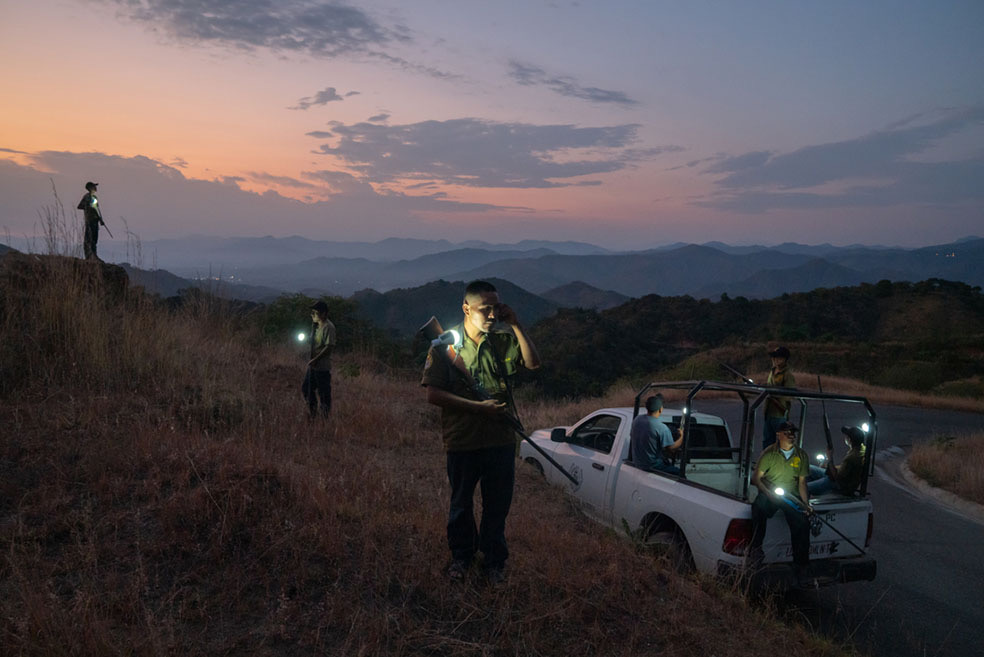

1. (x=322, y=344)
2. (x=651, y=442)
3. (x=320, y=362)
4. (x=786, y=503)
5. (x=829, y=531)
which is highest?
(x=322, y=344)

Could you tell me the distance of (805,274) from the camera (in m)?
177

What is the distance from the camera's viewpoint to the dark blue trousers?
12.4ft

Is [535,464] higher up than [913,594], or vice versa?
[535,464]

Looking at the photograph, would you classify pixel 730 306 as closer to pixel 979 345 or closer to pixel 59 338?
pixel 979 345

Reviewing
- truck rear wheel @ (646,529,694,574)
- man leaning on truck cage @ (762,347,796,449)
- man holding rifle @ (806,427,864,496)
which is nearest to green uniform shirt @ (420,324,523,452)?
truck rear wheel @ (646,529,694,574)

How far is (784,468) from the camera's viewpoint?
4.90 m

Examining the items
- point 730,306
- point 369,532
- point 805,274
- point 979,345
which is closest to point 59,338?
point 369,532

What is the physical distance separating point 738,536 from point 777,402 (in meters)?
3.35

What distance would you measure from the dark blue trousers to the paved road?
290 cm

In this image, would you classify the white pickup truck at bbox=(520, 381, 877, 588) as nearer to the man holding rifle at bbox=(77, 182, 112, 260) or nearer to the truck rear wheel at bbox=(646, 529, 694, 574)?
the truck rear wheel at bbox=(646, 529, 694, 574)

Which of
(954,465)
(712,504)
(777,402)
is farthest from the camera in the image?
(954,465)

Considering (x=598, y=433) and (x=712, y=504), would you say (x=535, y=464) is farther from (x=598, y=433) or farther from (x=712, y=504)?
(x=712, y=504)

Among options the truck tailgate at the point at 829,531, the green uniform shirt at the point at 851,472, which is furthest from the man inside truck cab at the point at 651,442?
the green uniform shirt at the point at 851,472

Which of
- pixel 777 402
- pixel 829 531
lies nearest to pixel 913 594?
pixel 829 531
